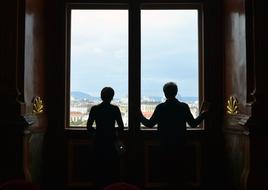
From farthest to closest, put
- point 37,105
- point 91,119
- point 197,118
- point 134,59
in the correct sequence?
point 134,59 → point 37,105 → point 197,118 → point 91,119

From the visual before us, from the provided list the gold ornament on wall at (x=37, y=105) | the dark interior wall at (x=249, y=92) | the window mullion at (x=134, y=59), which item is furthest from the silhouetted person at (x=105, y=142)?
the dark interior wall at (x=249, y=92)

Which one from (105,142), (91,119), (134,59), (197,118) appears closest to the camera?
(105,142)

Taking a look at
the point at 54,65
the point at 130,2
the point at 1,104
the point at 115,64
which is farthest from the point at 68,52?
the point at 1,104

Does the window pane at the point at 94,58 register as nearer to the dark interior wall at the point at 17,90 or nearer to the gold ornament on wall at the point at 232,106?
the dark interior wall at the point at 17,90

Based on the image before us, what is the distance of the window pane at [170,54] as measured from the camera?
17.4 ft

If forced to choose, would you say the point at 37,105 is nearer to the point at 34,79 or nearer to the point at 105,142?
the point at 34,79

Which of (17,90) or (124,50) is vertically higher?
(124,50)

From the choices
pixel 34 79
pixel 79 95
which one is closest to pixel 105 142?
pixel 34 79

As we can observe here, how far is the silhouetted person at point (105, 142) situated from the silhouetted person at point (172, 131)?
1.62 ft

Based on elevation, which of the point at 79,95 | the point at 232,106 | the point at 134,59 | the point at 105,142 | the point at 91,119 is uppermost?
the point at 134,59

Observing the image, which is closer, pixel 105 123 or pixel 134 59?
pixel 105 123

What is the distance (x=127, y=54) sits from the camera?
17.4 ft

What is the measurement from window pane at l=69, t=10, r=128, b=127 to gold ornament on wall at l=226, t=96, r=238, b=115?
137 cm

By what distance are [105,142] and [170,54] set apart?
1807mm
